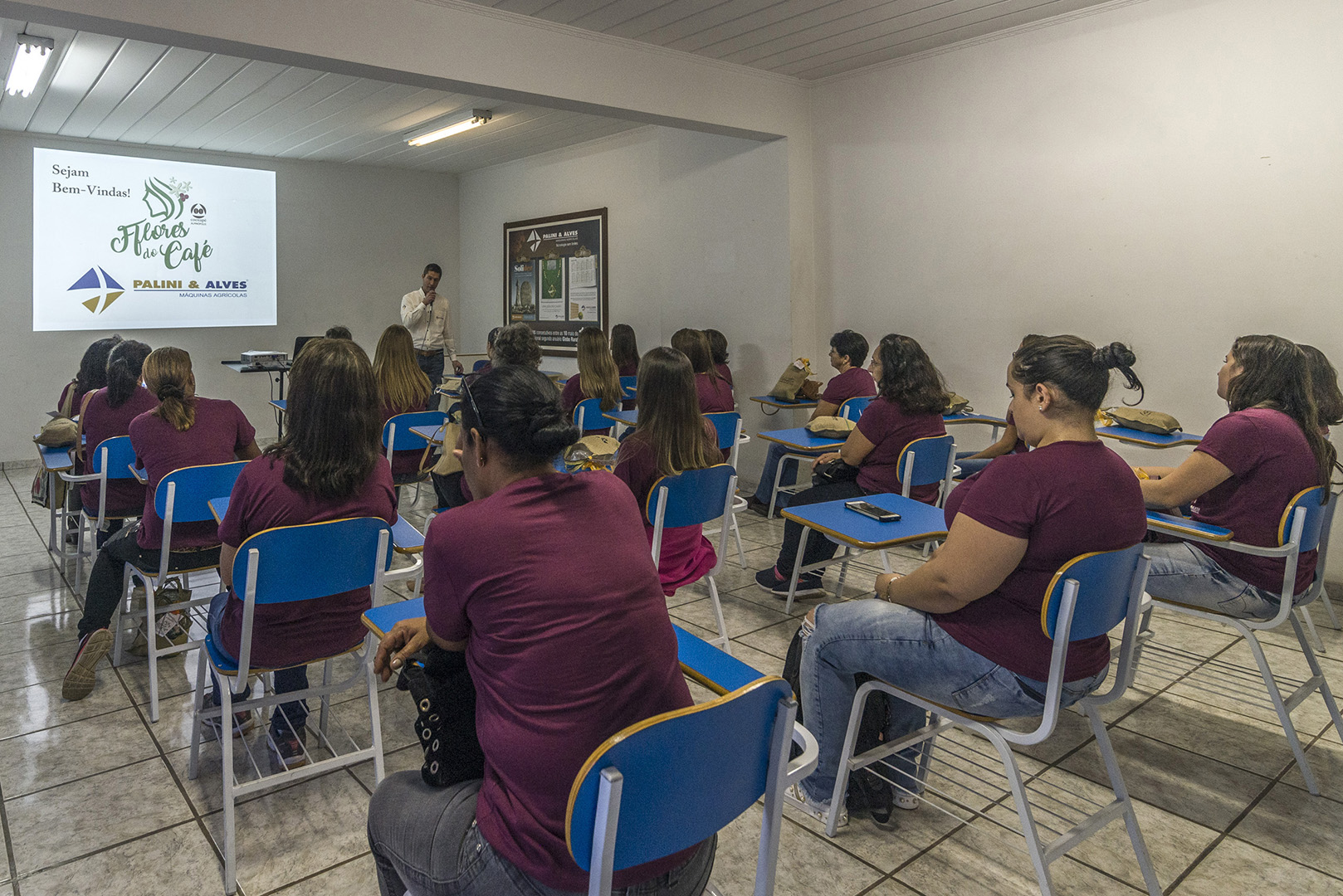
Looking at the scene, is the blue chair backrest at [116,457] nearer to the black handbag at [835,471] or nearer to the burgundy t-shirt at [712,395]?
the burgundy t-shirt at [712,395]

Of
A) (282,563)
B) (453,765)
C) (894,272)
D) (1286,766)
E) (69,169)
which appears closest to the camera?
(453,765)

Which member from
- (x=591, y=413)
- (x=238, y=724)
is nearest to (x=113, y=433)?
(x=238, y=724)

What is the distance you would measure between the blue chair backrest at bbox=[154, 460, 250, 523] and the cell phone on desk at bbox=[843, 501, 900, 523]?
1.88 meters

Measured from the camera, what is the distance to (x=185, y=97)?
5816 millimetres

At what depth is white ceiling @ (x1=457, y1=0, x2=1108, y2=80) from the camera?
4.00m

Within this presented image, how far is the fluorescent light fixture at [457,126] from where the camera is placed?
20.8 feet

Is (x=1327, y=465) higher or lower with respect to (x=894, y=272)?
lower

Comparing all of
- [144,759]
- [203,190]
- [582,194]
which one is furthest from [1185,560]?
[203,190]

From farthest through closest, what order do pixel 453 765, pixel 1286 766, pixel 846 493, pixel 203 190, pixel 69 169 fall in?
1. pixel 203 190
2. pixel 69 169
3. pixel 846 493
4. pixel 1286 766
5. pixel 453 765

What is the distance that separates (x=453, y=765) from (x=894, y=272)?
4.56 m

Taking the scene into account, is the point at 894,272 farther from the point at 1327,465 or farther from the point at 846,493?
the point at 1327,465

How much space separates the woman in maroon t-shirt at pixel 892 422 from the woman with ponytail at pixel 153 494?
2.25m

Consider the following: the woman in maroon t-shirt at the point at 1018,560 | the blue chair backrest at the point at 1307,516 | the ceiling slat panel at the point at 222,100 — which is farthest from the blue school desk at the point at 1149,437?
the ceiling slat panel at the point at 222,100

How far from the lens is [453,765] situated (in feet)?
4.25
